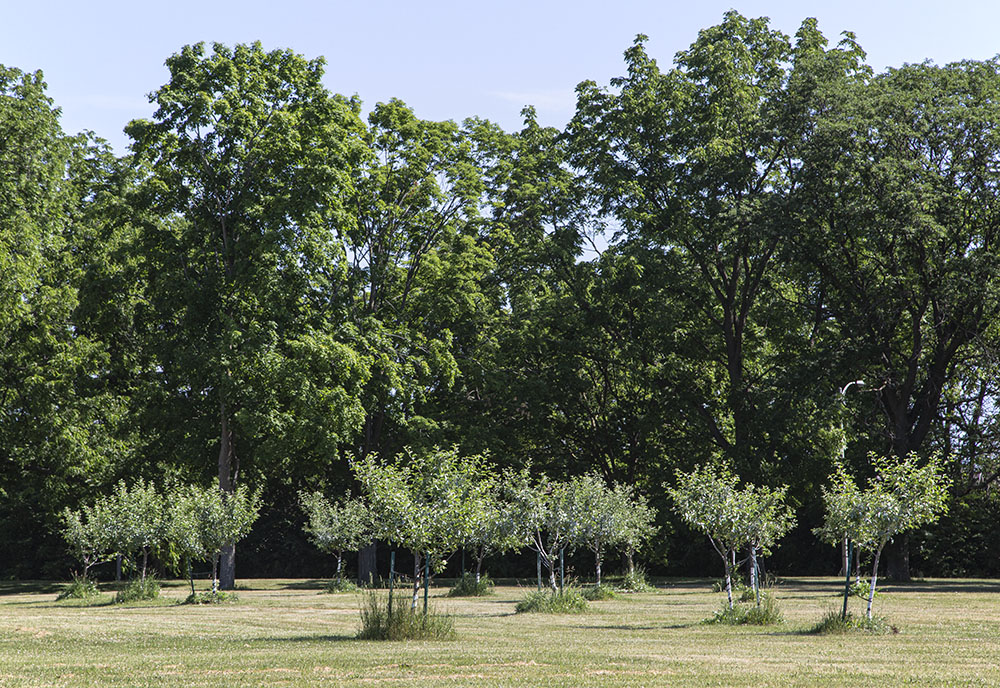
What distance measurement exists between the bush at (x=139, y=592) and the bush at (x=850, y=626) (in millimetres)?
18274

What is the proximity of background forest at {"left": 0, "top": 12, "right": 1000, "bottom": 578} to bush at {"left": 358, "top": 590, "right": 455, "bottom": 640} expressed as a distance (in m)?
13.9

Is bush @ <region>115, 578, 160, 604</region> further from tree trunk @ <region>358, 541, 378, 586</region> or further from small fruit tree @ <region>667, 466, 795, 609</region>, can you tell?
small fruit tree @ <region>667, 466, 795, 609</region>

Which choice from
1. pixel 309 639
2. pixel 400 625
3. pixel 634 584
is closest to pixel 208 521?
pixel 309 639

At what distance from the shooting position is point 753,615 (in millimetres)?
20125

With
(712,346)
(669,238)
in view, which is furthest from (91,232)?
(712,346)

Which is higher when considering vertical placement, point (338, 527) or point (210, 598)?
point (338, 527)

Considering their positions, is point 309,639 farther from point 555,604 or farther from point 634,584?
point 634,584

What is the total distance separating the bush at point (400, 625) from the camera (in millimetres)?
16828

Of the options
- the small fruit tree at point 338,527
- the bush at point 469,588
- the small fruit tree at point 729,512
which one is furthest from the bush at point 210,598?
the small fruit tree at point 729,512

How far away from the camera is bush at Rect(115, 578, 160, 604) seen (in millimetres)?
28484

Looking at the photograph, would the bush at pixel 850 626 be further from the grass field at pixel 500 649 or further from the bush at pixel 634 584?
Result: the bush at pixel 634 584

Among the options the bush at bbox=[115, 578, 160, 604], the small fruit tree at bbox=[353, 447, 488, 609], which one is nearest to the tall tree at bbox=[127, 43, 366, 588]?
the bush at bbox=[115, 578, 160, 604]

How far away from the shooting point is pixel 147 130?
3394 cm

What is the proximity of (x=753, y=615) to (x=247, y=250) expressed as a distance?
20.7 meters
